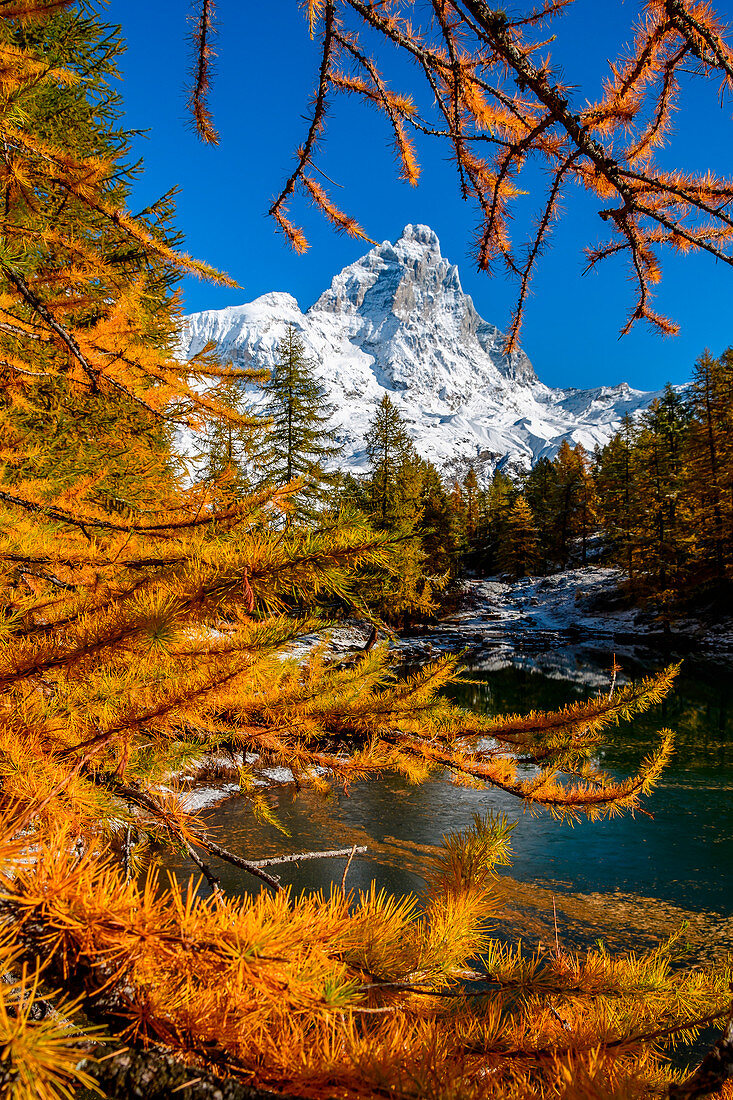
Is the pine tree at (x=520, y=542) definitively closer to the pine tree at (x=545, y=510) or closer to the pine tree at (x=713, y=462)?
the pine tree at (x=545, y=510)

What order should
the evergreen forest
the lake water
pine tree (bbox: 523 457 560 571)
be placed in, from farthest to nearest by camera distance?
pine tree (bbox: 523 457 560 571)
the lake water
the evergreen forest

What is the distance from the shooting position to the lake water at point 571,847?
589 centimetres

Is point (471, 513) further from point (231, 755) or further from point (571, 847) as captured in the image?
point (231, 755)

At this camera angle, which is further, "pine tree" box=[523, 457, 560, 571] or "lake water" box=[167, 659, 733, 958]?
"pine tree" box=[523, 457, 560, 571]

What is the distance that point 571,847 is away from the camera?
305 inches

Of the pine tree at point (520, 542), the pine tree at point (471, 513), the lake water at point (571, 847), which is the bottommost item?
the lake water at point (571, 847)

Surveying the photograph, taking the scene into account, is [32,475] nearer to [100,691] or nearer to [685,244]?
[100,691]

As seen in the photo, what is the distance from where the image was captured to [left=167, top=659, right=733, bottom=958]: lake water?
19.3ft

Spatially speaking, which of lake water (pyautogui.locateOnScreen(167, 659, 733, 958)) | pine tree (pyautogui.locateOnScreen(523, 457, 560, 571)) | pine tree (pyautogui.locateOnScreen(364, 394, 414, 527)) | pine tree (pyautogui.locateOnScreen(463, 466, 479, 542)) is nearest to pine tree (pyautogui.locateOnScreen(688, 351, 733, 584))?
Answer: pine tree (pyautogui.locateOnScreen(364, 394, 414, 527))

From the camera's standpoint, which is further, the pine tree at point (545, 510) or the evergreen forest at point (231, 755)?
the pine tree at point (545, 510)

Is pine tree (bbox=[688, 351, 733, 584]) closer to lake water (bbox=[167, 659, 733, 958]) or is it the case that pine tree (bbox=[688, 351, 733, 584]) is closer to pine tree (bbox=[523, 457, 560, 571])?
lake water (bbox=[167, 659, 733, 958])

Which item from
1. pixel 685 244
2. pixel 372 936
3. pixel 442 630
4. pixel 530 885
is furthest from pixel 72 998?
pixel 442 630

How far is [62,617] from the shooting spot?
1633 mm

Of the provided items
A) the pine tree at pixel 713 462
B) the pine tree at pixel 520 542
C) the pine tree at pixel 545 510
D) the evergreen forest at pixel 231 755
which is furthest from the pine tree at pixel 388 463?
the pine tree at pixel 545 510
